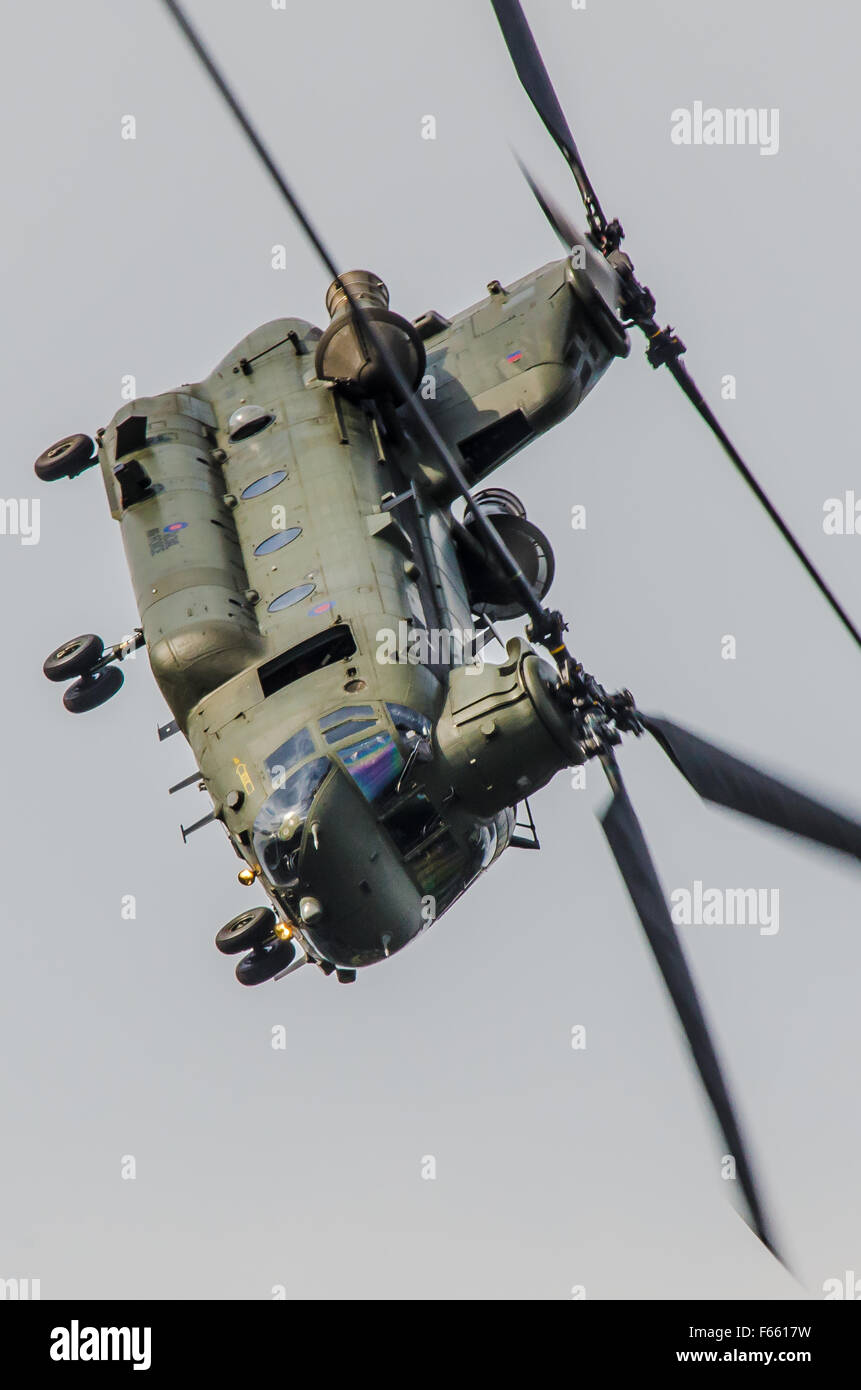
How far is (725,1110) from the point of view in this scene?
22.2 metres

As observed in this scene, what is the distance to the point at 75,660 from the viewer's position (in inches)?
1191

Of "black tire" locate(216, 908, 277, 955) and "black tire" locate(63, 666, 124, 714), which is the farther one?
"black tire" locate(63, 666, 124, 714)

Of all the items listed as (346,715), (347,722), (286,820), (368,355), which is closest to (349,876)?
(286,820)

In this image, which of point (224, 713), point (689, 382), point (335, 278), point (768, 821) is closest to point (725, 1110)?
point (768, 821)

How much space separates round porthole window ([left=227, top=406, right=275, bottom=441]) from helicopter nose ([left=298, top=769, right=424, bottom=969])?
7228mm

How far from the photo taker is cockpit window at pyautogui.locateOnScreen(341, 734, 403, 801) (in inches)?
1038

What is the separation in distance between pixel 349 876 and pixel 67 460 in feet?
32.1

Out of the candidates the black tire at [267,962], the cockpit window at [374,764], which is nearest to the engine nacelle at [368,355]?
the cockpit window at [374,764]

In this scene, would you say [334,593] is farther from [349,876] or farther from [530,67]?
[530,67]

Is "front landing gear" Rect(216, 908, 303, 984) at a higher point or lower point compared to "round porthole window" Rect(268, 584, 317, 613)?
lower


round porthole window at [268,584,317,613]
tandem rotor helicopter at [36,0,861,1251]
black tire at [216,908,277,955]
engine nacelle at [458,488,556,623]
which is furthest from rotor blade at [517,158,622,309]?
black tire at [216,908,277,955]

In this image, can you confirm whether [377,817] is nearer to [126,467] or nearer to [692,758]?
[692,758]

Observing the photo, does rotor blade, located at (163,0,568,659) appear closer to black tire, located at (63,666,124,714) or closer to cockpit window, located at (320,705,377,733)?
cockpit window, located at (320,705,377,733)

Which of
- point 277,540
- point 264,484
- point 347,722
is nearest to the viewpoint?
point 347,722
